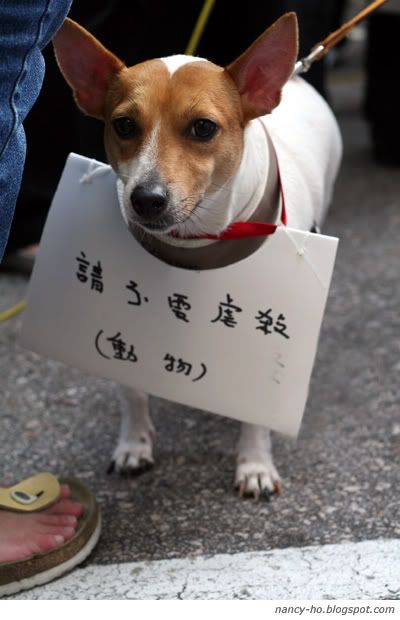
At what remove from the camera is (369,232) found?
4.97 meters

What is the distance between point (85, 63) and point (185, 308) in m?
0.70

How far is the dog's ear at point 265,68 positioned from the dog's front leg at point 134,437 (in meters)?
0.97

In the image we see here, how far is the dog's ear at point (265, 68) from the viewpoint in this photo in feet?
7.70

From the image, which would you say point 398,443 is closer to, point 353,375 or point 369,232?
point 353,375

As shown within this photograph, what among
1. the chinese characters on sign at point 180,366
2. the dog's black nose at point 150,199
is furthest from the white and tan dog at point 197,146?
the chinese characters on sign at point 180,366

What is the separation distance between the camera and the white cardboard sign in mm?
2582

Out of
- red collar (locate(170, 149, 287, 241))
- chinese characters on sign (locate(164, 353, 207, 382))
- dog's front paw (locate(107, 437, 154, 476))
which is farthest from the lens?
dog's front paw (locate(107, 437, 154, 476))

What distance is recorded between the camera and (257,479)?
9.10 feet

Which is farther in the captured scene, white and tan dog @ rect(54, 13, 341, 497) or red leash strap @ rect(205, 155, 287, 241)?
red leash strap @ rect(205, 155, 287, 241)

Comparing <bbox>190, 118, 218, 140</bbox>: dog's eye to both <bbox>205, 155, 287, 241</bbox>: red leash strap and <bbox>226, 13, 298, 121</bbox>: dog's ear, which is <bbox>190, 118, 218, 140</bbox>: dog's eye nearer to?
<bbox>226, 13, 298, 121</bbox>: dog's ear

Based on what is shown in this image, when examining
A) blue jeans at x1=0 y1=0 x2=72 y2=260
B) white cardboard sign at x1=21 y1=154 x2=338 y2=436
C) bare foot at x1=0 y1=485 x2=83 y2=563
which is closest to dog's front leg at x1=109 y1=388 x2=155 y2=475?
white cardboard sign at x1=21 y1=154 x2=338 y2=436

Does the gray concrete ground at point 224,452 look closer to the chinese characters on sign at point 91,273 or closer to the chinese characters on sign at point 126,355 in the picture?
Answer: the chinese characters on sign at point 126,355

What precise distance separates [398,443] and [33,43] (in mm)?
1699

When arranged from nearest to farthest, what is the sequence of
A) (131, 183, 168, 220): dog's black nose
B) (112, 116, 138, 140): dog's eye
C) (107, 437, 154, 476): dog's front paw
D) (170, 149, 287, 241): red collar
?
(131, 183, 168, 220): dog's black nose → (112, 116, 138, 140): dog's eye → (170, 149, 287, 241): red collar → (107, 437, 154, 476): dog's front paw
